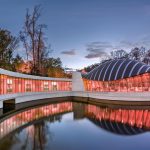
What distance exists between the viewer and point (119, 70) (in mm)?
36125

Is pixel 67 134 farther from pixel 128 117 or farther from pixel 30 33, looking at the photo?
pixel 30 33

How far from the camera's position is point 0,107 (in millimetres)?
24859

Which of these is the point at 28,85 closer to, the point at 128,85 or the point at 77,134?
the point at 128,85

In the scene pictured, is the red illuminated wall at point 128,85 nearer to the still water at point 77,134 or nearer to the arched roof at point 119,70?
the arched roof at point 119,70

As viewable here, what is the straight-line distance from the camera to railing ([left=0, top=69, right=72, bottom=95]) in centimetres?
2736

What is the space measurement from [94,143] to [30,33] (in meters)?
39.4

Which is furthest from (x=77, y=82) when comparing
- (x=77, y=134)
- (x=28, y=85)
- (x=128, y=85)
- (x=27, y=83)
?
(x=77, y=134)

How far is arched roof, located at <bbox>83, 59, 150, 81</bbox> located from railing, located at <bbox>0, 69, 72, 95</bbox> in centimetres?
742

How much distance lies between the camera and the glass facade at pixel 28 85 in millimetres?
27500

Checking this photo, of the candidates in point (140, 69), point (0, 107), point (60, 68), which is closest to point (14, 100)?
point (0, 107)

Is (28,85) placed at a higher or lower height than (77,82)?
lower

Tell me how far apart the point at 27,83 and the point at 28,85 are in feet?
1.36

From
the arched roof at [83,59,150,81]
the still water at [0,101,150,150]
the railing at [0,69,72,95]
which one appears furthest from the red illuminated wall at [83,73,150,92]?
the still water at [0,101,150,150]

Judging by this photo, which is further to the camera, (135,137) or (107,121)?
(107,121)
